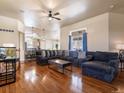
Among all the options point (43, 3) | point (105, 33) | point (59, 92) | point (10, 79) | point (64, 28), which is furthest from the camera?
point (64, 28)

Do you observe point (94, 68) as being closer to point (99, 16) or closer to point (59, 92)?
point (59, 92)

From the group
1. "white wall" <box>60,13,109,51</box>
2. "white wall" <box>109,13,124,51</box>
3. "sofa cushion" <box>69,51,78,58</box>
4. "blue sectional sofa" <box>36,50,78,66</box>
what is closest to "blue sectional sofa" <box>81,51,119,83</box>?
"white wall" <box>60,13,109,51</box>

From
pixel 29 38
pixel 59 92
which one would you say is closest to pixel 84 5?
pixel 59 92

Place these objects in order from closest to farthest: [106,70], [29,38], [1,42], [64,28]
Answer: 1. [106,70]
2. [1,42]
3. [64,28]
4. [29,38]

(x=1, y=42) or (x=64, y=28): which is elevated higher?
(x=64, y=28)

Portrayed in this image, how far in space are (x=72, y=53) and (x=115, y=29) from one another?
292cm

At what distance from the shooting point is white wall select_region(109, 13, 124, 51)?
5031mm

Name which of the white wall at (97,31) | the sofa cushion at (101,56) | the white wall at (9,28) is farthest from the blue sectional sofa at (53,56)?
the white wall at (9,28)

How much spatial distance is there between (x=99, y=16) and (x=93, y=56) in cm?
221

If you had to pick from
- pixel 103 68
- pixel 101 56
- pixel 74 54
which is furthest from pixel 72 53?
pixel 103 68

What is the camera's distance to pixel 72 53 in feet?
22.0

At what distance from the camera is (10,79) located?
3.60 meters

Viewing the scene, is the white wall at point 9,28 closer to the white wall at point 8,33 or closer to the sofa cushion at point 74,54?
the white wall at point 8,33

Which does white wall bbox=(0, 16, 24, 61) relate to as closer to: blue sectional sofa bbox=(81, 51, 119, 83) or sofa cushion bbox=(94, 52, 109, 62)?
blue sectional sofa bbox=(81, 51, 119, 83)
